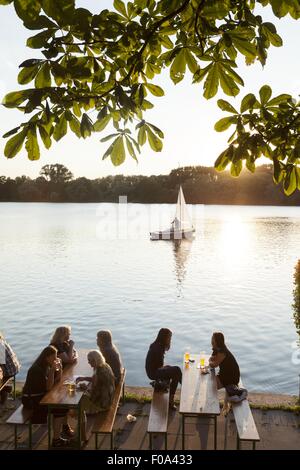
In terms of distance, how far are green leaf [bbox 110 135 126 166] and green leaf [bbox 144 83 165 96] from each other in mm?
462

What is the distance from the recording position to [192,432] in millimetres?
8094

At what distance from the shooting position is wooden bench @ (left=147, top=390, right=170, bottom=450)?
697 centimetres

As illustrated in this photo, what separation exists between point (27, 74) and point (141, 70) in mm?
1082

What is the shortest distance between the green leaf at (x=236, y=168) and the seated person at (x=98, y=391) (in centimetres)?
467

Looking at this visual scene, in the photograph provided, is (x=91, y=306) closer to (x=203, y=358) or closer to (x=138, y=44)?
(x=203, y=358)

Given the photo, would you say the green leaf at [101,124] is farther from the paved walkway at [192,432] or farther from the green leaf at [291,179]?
the paved walkway at [192,432]

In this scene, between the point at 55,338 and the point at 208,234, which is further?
the point at 208,234

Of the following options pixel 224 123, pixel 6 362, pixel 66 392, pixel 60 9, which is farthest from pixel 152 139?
pixel 6 362

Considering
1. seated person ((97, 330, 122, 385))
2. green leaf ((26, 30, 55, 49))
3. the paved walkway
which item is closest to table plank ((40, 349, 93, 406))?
seated person ((97, 330, 122, 385))

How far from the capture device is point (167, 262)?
4950 cm

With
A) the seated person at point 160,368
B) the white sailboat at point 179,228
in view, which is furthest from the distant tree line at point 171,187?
the seated person at point 160,368

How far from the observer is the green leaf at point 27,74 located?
108 inches
